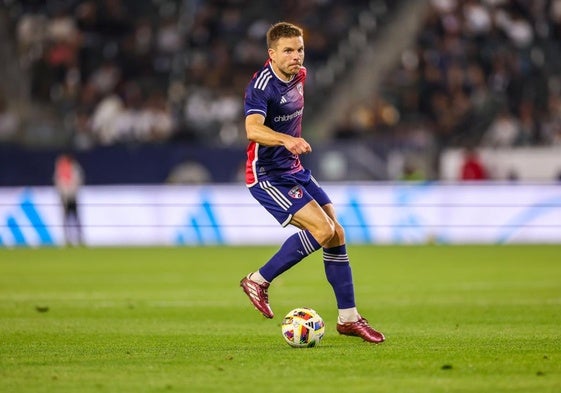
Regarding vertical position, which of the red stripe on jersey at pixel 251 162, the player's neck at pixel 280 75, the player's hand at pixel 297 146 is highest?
the player's neck at pixel 280 75

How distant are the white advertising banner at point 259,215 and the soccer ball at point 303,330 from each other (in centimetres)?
1582

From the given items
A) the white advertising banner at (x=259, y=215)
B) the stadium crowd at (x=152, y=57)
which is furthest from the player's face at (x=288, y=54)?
the stadium crowd at (x=152, y=57)

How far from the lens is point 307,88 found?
3103 centimetres

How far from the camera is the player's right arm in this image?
941 centimetres

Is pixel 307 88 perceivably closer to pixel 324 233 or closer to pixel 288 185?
pixel 288 185

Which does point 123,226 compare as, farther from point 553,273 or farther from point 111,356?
point 111,356

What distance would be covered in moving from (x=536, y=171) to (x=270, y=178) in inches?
728

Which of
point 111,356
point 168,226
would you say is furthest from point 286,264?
point 168,226

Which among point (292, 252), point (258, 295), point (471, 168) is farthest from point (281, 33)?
→ point (471, 168)

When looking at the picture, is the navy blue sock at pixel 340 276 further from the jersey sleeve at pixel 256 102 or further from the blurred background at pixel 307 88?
the blurred background at pixel 307 88

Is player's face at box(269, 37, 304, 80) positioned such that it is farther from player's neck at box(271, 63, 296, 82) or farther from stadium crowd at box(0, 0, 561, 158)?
stadium crowd at box(0, 0, 561, 158)

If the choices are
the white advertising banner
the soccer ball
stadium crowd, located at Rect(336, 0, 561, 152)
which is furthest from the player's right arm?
stadium crowd, located at Rect(336, 0, 561, 152)

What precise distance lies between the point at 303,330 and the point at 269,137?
1.56 meters

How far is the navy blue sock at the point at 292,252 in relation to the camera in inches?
405
